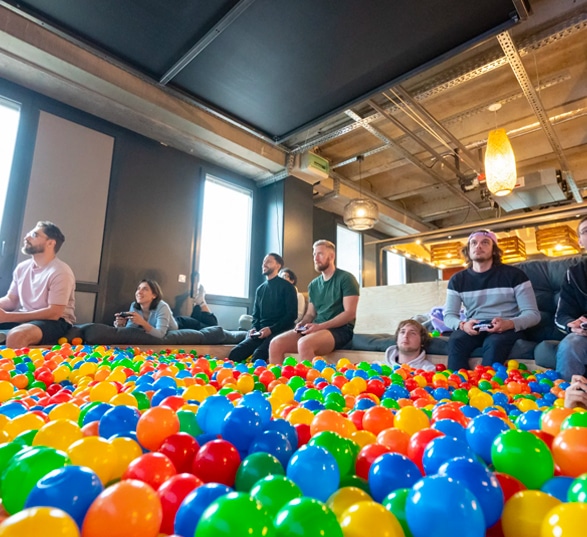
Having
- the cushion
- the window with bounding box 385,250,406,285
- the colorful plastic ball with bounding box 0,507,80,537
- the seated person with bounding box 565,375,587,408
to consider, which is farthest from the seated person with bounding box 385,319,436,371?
the window with bounding box 385,250,406,285

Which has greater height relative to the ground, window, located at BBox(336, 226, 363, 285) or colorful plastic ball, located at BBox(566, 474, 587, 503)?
window, located at BBox(336, 226, 363, 285)

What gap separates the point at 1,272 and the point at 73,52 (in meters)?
2.04

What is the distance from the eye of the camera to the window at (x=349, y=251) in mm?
7238

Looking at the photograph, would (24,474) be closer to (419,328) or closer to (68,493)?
(68,493)

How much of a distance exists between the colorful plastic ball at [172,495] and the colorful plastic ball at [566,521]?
41 centimetres

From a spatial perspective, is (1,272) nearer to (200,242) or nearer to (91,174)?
(91,174)

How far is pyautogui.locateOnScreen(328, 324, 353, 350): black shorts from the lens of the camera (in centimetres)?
269

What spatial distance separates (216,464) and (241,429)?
0.13 m

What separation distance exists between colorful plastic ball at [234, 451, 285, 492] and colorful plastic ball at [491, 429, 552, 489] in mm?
354

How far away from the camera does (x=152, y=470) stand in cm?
54

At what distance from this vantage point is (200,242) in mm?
4922

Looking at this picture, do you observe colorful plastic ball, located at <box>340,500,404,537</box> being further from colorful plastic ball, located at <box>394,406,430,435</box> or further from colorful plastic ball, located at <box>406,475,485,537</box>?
colorful plastic ball, located at <box>394,406,430,435</box>

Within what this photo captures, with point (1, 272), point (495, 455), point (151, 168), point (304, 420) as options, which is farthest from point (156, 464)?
point (151, 168)

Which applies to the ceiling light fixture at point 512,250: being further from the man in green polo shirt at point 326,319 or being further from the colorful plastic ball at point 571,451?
the colorful plastic ball at point 571,451
